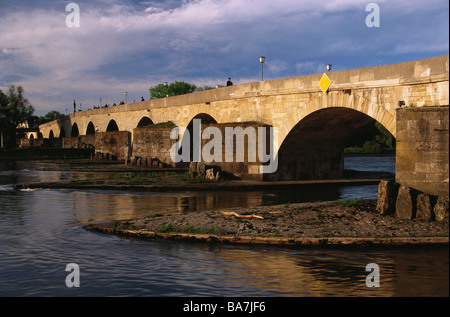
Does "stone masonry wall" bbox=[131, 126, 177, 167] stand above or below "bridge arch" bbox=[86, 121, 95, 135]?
below

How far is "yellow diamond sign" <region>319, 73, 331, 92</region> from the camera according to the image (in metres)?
17.9

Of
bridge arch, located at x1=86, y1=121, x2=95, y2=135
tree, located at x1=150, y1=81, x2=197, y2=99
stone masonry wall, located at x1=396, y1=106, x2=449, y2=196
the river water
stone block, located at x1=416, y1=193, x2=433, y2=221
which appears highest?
tree, located at x1=150, y1=81, x2=197, y2=99

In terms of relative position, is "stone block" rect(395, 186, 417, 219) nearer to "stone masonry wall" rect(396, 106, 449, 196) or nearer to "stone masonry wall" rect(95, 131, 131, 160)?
"stone masonry wall" rect(396, 106, 449, 196)

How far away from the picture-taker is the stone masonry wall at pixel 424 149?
36.8 ft

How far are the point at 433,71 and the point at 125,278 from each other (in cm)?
1020

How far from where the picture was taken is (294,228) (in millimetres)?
9773

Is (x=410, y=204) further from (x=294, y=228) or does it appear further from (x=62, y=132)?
(x=62, y=132)

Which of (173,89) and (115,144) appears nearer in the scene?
(115,144)

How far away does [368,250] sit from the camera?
850 centimetres

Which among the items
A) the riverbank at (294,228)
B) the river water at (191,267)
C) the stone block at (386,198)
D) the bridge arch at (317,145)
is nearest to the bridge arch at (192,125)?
the bridge arch at (317,145)

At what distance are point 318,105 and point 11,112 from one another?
224 feet

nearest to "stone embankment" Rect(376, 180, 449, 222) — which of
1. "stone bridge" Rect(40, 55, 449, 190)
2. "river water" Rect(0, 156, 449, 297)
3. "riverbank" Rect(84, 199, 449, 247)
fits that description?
"riverbank" Rect(84, 199, 449, 247)

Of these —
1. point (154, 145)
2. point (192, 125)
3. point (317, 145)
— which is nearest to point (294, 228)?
point (317, 145)

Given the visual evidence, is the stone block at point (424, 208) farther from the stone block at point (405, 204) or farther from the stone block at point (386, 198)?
the stone block at point (386, 198)
